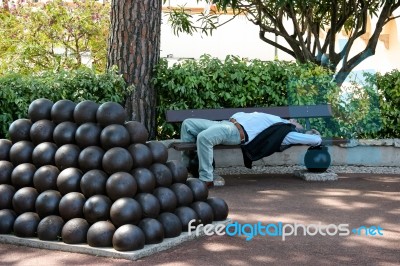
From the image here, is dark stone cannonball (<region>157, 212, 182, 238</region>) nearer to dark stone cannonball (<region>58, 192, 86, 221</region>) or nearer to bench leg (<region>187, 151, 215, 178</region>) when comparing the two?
dark stone cannonball (<region>58, 192, 86, 221</region>)

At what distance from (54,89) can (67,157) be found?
348cm

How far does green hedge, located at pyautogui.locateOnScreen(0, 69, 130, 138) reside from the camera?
994 cm

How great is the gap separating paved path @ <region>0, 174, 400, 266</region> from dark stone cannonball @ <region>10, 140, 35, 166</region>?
0.82 m

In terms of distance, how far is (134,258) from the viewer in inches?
251

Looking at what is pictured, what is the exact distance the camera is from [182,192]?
7168 mm

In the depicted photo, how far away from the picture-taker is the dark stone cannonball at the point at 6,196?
7211 mm

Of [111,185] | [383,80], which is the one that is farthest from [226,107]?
[111,185]

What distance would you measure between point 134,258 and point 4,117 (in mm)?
4089

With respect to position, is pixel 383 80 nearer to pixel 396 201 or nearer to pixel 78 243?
pixel 396 201

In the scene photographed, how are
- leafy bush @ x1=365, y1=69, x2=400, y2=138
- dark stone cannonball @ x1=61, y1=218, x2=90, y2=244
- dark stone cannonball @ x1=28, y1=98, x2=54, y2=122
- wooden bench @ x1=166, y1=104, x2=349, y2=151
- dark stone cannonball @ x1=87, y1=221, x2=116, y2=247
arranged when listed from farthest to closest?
leafy bush @ x1=365, y1=69, x2=400, y2=138 < wooden bench @ x1=166, y1=104, x2=349, y2=151 < dark stone cannonball @ x1=28, y1=98, x2=54, y2=122 < dark stone cannonball @ x1=61, y1=218, x2=90, y2=244 < dark stone cannonball @ x1=87, y1=221, x2=116, y2=247

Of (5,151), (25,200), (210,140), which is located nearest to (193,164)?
(210,140)

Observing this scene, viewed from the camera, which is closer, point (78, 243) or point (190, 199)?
point (78, 243)

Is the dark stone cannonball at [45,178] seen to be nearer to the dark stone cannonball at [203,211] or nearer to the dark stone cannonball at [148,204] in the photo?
the dark stone cannonball at [148,204]

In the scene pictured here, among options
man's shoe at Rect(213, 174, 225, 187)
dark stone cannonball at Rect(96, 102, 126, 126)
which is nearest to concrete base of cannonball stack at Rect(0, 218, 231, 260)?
dark stone cannonball at Rect(96, 102, 126, 126)
